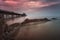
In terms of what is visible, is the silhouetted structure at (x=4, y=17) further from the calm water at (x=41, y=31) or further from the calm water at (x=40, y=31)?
the calm water at (x=41, y=31)

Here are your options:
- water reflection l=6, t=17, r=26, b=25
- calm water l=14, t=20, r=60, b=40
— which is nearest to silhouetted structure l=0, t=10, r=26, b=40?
water reflection l=6, t=17, r=26, b=25

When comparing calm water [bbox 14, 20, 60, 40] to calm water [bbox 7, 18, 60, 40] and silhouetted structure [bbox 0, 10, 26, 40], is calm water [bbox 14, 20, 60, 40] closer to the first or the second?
calm water [bbox 7, 18, 60, 40]

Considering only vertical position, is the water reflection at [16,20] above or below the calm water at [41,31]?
above

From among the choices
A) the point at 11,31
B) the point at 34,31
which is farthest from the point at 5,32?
the point at 34,31

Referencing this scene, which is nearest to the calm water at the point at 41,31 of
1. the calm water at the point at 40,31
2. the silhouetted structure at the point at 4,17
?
the calm water at the point at 40,31

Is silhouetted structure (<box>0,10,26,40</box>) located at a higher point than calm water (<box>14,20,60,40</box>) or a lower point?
higher

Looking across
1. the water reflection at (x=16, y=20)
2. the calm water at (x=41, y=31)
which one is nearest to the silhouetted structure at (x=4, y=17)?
the water reflection at (x=16, y=20)

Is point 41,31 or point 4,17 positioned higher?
point 4,17

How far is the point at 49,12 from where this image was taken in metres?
1.74

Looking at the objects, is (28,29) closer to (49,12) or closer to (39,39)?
(39,39)

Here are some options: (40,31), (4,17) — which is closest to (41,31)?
(40,31)

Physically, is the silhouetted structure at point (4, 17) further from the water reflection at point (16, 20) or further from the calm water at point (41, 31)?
the calm water at point (41, 31)

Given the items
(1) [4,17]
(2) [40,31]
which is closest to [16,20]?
(1) [4,17]

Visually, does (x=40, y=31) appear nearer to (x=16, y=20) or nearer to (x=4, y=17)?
(x=16, y=20)
